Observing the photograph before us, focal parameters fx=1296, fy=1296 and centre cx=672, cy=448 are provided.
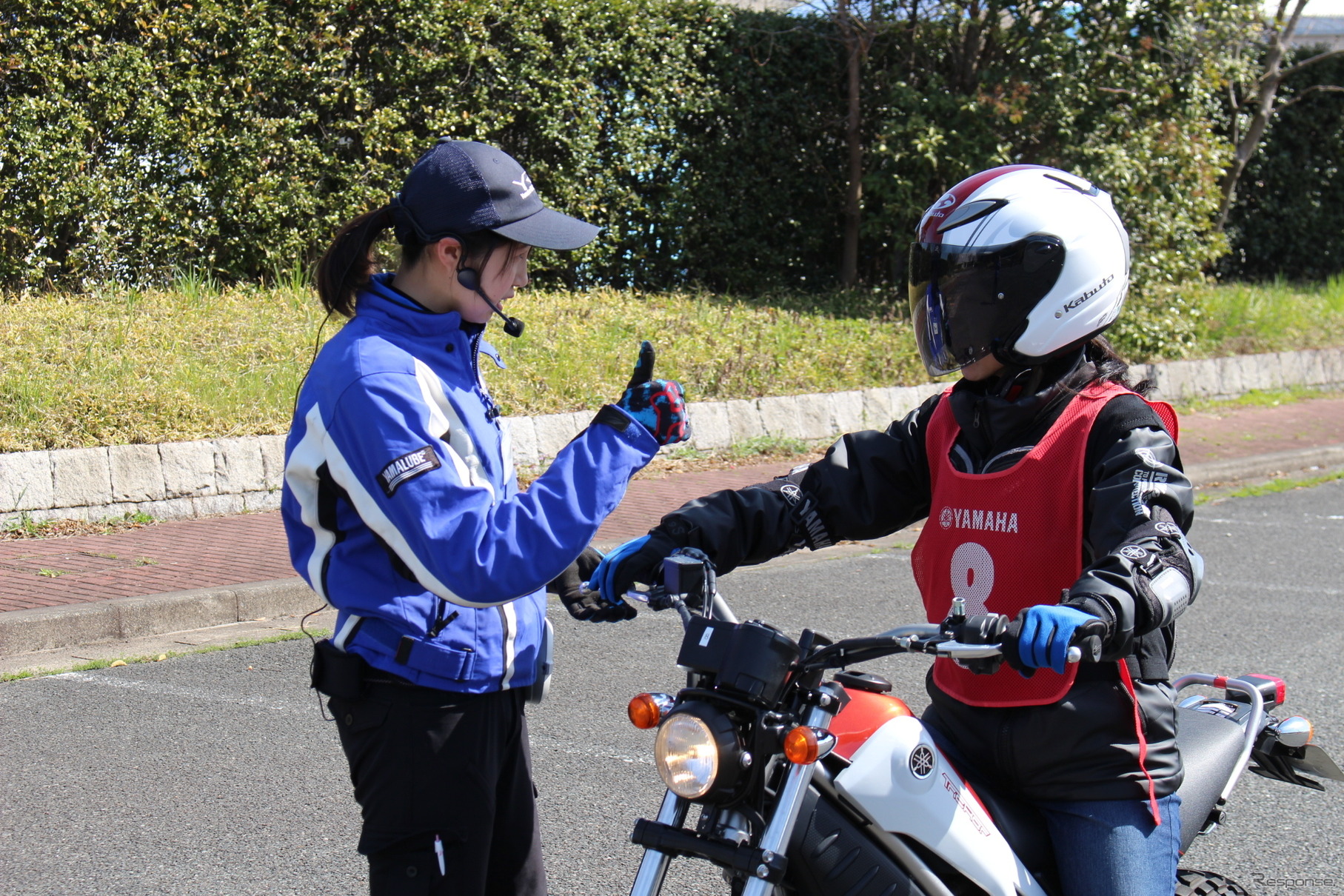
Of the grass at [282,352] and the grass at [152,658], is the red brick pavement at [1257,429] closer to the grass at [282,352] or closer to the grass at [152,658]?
the grass at [282,352]

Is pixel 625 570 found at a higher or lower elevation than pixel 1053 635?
lower

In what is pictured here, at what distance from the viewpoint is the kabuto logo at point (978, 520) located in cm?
228

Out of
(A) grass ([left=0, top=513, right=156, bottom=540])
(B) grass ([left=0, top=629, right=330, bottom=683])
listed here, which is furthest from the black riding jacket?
(A) grass ([left=0, top=513, right=156, bottom=540])

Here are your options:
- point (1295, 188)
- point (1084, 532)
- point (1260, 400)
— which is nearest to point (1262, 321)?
point (1260, 400)

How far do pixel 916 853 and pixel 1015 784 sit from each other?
32cm

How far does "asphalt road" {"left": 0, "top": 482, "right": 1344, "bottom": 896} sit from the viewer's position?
3684mm

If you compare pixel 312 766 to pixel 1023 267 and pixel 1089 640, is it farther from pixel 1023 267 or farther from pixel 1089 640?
pixel 1089 640

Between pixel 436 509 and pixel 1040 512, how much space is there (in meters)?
1.04

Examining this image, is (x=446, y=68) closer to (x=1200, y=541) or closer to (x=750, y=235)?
(x=750, y=235)

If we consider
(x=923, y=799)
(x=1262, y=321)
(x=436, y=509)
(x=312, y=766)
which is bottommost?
(x=1262, y=321)

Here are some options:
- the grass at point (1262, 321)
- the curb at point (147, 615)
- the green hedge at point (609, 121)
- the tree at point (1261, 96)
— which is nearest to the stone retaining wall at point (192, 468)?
the curb at point (147, 615)

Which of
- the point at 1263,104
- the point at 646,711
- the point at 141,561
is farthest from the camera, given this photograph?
the point at 1263,104

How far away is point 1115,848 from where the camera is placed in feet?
7.20

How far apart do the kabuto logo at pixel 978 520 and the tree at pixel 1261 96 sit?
16.3 m
